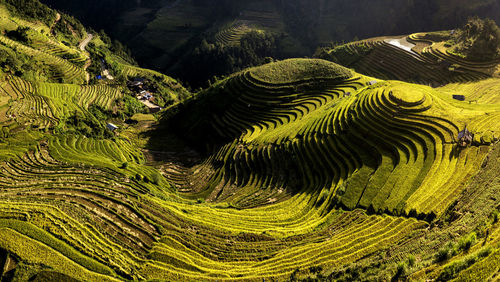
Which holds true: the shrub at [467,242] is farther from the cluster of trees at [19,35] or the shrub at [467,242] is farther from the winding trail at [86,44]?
the cluster of trees at [19,35]

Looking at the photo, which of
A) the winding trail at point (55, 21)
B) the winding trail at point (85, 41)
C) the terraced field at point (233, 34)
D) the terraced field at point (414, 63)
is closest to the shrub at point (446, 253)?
the terraced field at point (414, 63)

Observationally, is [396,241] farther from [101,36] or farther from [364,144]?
[101,36]

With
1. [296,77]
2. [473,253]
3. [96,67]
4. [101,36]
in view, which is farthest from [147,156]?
[101,36]

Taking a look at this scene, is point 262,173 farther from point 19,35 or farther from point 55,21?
point 55,21

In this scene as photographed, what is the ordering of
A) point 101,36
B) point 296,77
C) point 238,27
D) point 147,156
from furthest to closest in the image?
point 238,27
point 101,36
point 296,77
point 147,156

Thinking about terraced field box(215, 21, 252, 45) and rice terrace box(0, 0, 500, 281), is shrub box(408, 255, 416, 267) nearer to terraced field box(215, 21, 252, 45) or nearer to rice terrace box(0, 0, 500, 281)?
rice terrace box(0, 0, 500, 281)

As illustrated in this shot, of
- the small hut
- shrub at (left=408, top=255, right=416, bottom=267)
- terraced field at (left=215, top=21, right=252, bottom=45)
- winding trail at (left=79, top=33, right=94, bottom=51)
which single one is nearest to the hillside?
terraced field at (left=215, top=21, right=252, bottom=45)

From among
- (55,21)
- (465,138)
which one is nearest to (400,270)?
(465,138)
